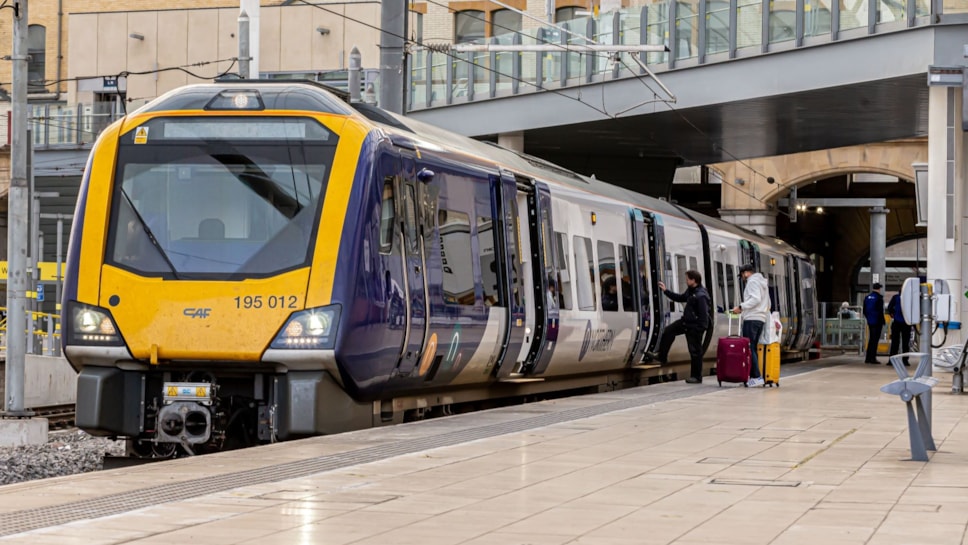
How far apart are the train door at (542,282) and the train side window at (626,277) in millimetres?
3423

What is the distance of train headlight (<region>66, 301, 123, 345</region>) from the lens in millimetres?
12180

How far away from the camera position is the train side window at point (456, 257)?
14.0 meters

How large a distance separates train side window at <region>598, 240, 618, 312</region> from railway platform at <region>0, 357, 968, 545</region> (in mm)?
5923

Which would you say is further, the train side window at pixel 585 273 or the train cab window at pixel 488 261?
the train side window at pixel 585 273

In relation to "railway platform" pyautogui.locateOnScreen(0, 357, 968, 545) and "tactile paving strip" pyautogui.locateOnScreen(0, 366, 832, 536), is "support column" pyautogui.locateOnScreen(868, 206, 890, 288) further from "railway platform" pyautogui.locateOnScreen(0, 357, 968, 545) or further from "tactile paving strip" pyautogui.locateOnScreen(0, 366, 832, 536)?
"railway platform" pyautogui.locateOnScreen(0, 357, 968, 545)

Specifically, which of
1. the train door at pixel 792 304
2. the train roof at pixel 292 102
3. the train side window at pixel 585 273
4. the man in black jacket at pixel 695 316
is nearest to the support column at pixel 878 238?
the train door at pixel 792 304

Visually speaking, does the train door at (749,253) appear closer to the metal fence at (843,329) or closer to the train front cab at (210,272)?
the metal fence at (843,329)

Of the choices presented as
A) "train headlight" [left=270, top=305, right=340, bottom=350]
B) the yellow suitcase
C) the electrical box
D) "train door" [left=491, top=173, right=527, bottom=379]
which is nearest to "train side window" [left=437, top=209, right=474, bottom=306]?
"train door" [left=491, top=173, right=527, bottom=379]

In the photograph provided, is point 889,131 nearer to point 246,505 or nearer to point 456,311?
point 456,311

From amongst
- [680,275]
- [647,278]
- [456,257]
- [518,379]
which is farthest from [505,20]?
[456,257]

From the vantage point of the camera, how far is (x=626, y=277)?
20844 millimetres

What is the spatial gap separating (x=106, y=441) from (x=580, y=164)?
22.9m

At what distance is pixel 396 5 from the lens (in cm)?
2025

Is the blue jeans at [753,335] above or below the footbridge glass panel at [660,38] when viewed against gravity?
below
